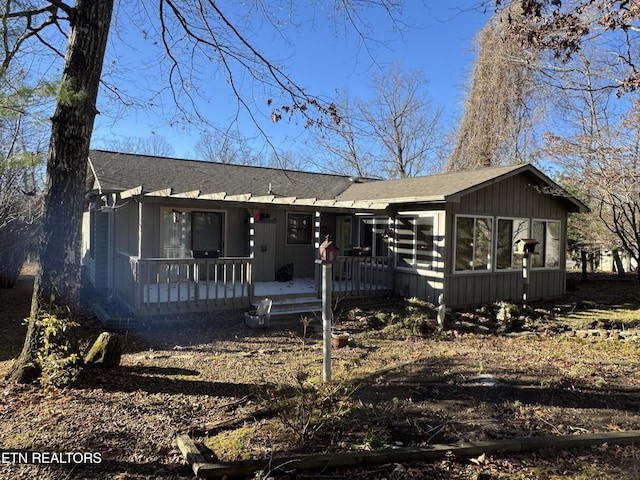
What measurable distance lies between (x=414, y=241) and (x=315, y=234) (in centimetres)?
263

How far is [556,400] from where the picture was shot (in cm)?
448

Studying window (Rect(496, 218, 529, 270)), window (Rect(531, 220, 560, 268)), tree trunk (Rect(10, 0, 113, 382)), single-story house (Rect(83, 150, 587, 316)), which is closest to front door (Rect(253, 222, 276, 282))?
single-story house (Rect(83, 150, 587, 316))

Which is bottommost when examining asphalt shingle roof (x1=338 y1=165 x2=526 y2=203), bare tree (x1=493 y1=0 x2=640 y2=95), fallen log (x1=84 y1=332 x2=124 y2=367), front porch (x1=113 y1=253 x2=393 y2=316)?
Answer: fallen log (x1=84 y1=332 x2=124 y2=367)

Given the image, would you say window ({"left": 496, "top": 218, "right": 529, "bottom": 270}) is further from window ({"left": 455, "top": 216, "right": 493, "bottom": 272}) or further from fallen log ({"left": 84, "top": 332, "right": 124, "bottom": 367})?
fallen log ({"left": 84, "top": 332, "right": 124, "bottom": 367})

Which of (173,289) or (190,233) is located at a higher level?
(190,233)

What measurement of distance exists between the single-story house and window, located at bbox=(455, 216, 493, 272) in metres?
0.03

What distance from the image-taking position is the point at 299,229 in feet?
41.9

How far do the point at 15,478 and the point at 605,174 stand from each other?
33.7ft

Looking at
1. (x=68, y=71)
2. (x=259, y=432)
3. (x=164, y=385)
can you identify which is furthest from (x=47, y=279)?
(x=259, y=432)

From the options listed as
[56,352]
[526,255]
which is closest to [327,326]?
[56,352]

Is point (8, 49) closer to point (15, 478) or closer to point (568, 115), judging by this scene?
point (15, 478)

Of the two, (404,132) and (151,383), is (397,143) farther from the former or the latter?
(151,383)

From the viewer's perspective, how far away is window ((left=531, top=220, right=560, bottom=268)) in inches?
→ 484

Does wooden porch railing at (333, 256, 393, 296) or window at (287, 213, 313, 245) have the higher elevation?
window at (287, 213, 313, 245)
